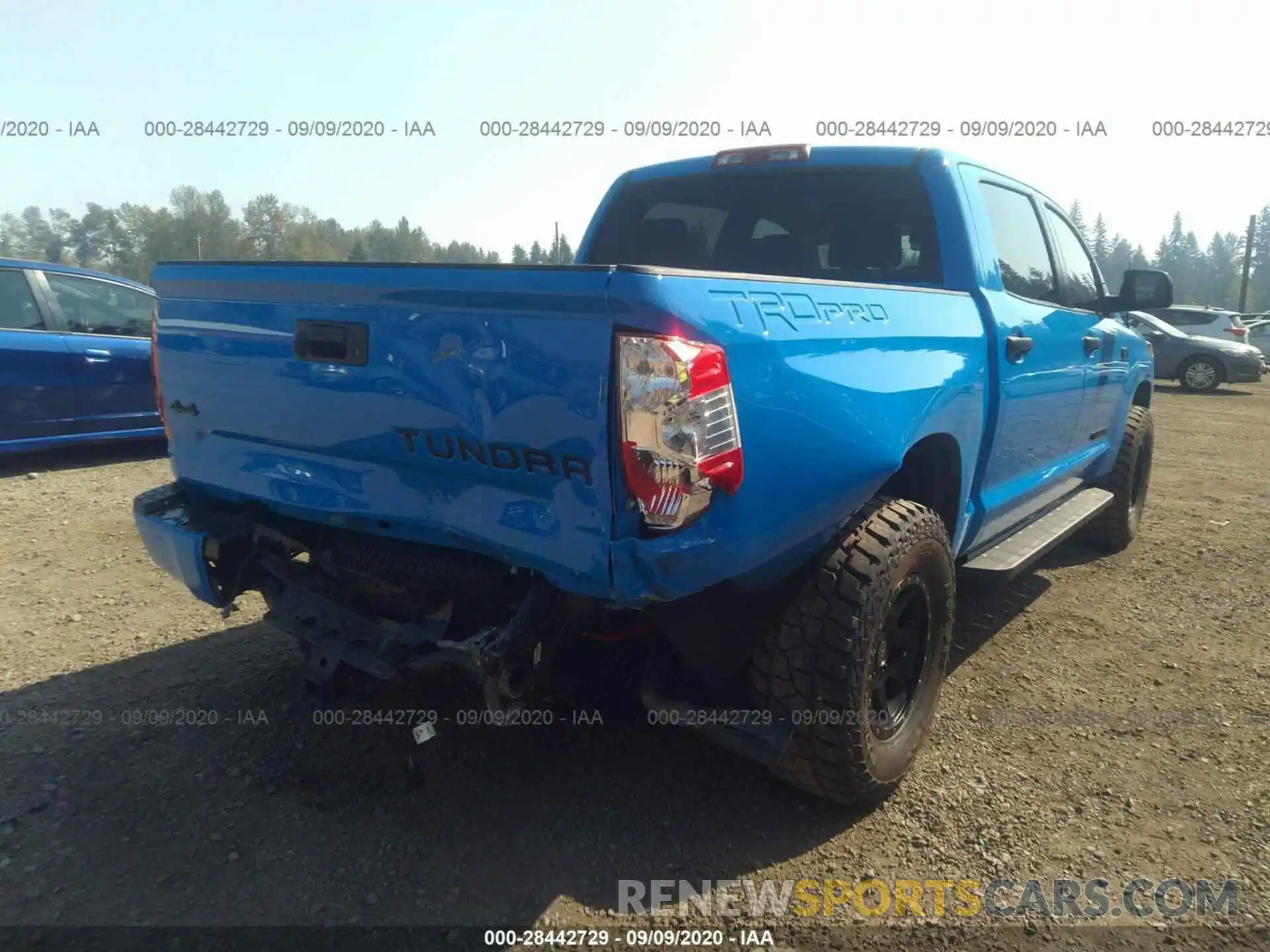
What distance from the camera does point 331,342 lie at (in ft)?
7.58

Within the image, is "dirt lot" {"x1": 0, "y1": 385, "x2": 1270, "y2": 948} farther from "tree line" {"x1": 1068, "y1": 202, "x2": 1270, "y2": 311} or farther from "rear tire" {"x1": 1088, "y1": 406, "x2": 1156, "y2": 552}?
"tree line" {"x1": 1068, "y1": 202, "x2": 1270, "y2": 311}

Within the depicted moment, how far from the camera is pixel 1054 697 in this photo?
3.41 m

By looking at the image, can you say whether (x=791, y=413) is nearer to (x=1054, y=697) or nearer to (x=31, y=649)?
(x=1054, y=697)

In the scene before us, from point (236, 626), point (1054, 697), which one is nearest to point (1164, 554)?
point (1054, 697)

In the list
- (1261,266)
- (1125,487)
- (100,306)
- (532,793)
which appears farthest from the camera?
(1261,266)

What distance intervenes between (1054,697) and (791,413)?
204cm

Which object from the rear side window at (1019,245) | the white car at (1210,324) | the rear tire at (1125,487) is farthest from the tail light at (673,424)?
the white car at (1210,324)

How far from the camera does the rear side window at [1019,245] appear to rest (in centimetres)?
356

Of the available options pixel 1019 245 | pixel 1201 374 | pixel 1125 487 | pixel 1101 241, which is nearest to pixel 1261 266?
pixel 1101 241

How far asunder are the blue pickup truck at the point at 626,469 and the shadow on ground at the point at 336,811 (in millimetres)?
330

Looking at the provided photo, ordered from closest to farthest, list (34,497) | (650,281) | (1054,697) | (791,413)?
(650,281)
(791,413)
(1054,697)
(34,497)

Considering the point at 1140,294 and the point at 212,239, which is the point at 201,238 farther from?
the point at 1140,294

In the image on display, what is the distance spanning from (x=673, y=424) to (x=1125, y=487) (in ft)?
14.4

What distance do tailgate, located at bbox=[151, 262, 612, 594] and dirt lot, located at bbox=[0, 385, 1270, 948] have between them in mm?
868
